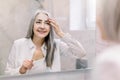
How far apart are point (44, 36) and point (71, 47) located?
11.7 inches

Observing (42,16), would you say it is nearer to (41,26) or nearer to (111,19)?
(41,26)

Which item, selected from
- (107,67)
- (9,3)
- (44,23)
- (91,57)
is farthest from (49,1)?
(107,67)

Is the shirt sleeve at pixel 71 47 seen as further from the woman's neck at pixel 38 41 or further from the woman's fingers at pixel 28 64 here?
the woman's fingers at pixel 28 64

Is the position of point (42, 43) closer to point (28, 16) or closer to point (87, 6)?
point (28, 16)

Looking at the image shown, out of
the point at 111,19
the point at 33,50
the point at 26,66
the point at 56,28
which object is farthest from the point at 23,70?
the point at 111,19

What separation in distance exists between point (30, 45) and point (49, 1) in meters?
0.41

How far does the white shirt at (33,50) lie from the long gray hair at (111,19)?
1.18m

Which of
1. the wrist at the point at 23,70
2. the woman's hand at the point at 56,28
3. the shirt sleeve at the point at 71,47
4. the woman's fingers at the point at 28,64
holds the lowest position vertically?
the wrist at the point at 23,70

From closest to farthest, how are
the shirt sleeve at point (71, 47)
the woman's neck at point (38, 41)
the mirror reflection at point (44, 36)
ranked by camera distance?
1. the mirror reflection at point (44, 36)
2. the woman's neck at point (38, 41)
3. the shirt sleeve at point (71, 47)

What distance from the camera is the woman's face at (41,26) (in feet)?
6.08

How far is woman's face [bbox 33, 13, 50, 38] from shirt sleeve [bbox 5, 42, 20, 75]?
0.74ft

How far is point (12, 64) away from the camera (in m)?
1.80

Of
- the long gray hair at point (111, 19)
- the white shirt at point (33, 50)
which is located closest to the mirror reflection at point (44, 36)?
the white shirt at point (33, 50)

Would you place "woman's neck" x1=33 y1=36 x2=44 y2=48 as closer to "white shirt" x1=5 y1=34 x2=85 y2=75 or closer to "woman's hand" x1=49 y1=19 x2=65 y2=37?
"white shirt" x1=5 y1=34 x2=85 y2=75
